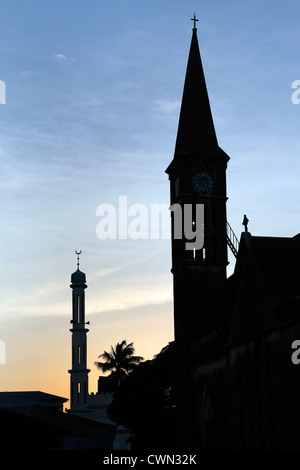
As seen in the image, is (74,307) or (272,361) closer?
(272,361)

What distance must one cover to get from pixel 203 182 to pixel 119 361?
2185 inches

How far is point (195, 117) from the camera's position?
4900 centimetres

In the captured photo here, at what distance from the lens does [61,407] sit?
101 m

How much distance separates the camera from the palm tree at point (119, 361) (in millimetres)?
96600

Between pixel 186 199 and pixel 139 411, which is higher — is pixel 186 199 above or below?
above

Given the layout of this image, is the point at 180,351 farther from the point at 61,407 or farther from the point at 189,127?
the point at 61,407

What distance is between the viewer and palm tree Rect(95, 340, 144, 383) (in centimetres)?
9660

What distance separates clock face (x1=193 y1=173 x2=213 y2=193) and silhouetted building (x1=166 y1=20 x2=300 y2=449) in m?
0.07

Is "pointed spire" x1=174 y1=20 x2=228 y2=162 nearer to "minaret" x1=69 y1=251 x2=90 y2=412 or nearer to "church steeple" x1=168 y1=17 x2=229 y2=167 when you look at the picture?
"church steeple" x1=168 y1=17 x2=229 y2=167

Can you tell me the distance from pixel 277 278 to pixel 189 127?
2173cm

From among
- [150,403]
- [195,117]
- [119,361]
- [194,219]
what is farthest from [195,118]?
[119,361]

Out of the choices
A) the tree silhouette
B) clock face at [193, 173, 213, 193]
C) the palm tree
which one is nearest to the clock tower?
clock face at [193, 173, 213, 193]

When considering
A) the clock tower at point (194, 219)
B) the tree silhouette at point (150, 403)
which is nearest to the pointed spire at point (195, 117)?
the clock tower at point (194, 219)
